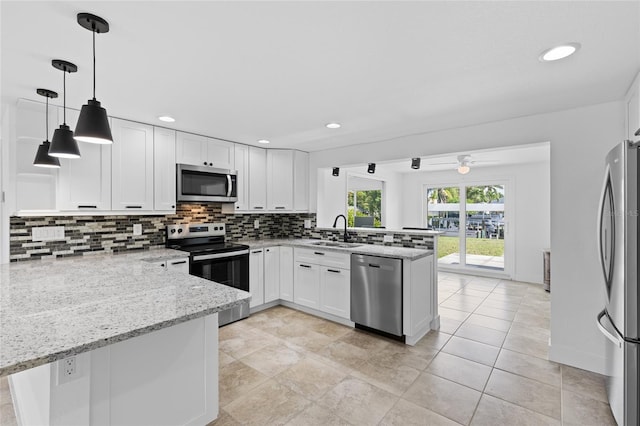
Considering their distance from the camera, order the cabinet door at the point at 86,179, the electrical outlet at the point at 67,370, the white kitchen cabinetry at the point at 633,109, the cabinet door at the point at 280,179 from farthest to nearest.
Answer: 1. the cabinet door at the point at 280,179
2. the cabinet door at the point at 86,179
3. the white kitchen cabinetry at the point at 633,109
4. the electrical outlet at the point at 67,370

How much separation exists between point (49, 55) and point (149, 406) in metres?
2.07

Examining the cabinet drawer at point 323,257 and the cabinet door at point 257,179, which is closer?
the cabinet drawer at point 323,257

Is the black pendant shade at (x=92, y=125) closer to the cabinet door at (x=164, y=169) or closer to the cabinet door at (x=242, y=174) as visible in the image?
the cabinet door at (x=164, y=169)

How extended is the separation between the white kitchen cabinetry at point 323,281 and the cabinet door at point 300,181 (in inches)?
32.4

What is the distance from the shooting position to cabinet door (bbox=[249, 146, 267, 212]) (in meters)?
4.30

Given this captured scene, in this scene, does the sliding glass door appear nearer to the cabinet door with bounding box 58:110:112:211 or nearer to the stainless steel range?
the stainless steel range

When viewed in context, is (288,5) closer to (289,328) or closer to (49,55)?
(49,55)

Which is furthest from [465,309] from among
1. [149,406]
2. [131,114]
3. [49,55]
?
[49,55]

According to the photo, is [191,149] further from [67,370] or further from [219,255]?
[67,370]

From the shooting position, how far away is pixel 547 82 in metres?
2.17

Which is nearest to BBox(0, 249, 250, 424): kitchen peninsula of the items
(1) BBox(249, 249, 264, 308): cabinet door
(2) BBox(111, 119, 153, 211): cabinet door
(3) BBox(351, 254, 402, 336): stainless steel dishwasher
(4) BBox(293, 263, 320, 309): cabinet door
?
(2) BBox(111, 119, 153, 211): cabinet door

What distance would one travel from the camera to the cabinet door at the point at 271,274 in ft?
13.5

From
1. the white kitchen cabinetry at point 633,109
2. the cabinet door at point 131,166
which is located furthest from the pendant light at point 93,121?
the white kitchen cabinetry at point 633,109

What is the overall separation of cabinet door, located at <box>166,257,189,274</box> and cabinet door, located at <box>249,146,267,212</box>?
1.27 metres
